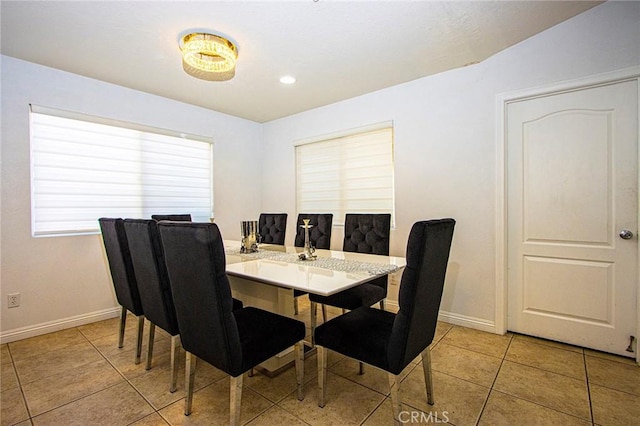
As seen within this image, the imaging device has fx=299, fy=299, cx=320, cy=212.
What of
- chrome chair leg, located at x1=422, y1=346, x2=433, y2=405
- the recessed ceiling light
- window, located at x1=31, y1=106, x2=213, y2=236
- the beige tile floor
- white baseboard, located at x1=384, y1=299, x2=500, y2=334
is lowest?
the beige tile floor

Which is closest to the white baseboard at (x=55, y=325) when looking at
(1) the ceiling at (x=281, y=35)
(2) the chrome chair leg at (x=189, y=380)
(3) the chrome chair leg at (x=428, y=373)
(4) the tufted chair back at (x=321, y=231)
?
(2) the chrome chair leg at (x=189, y=380)

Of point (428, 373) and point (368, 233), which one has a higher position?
point (368, 233)

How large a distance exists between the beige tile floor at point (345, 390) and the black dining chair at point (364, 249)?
16.3 inches

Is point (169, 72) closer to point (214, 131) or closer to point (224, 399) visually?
point (214, 131)

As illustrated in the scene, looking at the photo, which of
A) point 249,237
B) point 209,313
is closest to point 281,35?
point 249,237

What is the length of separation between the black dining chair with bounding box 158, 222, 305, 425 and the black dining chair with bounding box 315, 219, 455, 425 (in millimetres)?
307

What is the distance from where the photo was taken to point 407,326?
1.32m

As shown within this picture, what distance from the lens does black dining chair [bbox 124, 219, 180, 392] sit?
1.71 m

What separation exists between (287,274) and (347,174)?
2247mm

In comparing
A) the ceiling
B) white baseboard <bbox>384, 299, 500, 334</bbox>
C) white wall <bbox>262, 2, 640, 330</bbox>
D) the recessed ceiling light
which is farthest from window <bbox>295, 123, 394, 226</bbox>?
white baseboard <bbox>384, 299, 500, 334</bbox>

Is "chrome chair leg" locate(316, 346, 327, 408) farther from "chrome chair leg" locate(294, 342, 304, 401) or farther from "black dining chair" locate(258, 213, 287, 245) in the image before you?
"black dining chair" locate(258, 213, 287, 245)

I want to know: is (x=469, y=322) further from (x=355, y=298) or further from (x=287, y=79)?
(x=287, y=79)

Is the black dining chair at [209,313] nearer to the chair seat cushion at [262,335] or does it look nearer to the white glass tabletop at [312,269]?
the chair seat cushion at [262,335]

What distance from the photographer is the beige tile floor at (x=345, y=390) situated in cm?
157
